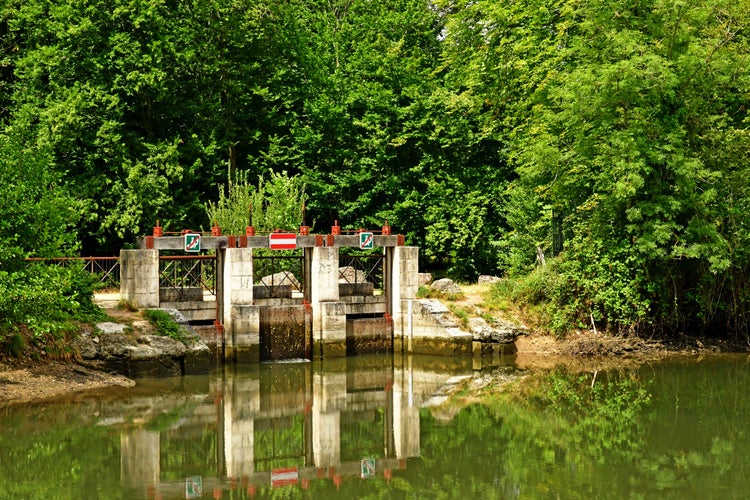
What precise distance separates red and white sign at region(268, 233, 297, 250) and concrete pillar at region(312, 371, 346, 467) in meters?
3.80

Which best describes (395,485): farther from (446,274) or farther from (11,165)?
(446,274)

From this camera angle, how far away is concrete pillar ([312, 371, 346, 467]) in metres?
16.6

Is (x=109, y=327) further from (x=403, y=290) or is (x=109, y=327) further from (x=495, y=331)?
(x=495, y=331)

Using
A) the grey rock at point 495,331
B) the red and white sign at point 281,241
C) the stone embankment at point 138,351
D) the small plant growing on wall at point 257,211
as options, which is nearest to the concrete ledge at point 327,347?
the red and white sign at point 281,241

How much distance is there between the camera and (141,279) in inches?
961

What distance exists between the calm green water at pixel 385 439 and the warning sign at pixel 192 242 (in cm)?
363

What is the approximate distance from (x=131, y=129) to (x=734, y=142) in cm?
1920

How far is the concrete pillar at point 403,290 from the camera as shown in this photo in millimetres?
27594

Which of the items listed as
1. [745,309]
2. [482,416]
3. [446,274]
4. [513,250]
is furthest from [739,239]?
[446,274]

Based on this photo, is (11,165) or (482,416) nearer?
(482,416)

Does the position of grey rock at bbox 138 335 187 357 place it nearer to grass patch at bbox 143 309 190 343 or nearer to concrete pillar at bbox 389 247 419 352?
grass patch at bbox 143 309 190 343

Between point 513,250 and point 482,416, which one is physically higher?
point 513,250

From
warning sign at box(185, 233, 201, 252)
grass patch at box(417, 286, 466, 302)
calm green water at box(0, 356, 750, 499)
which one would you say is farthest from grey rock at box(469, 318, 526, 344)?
warning sign at box(185, 233, 201, 252)

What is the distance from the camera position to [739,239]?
2580 cm
